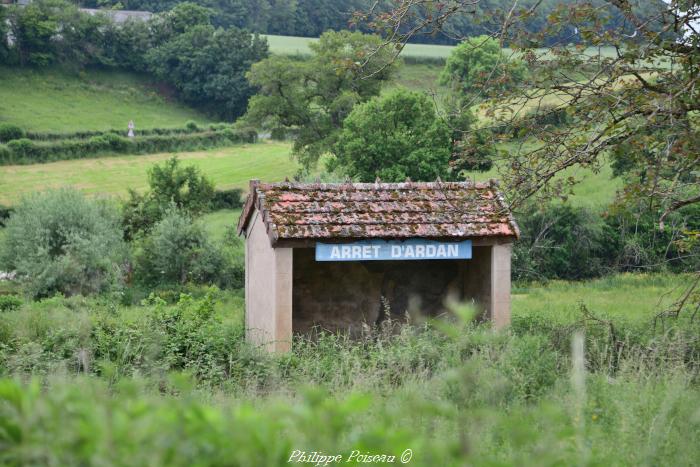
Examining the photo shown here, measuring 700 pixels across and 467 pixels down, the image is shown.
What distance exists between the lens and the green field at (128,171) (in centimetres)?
5641

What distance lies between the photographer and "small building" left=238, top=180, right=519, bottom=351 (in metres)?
13.3

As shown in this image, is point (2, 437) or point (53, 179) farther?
point (53, 179)

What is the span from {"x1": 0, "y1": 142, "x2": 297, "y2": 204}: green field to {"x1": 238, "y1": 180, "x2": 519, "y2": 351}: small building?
40.1m

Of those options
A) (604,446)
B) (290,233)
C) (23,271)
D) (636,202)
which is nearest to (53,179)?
(23,271)

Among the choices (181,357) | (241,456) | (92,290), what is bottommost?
(92,290)

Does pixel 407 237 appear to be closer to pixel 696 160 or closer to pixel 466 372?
pixel 696 160

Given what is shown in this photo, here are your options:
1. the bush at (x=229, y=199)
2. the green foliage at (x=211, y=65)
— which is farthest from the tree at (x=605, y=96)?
the green foliage at (x=211, y=65)

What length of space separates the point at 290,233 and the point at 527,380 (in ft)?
19.6

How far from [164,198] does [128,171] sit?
2122cm

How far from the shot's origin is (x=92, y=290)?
37312 mm

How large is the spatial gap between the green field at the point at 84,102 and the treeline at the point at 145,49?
148 centimetres

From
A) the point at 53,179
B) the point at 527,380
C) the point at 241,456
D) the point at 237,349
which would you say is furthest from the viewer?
the point at 53,179

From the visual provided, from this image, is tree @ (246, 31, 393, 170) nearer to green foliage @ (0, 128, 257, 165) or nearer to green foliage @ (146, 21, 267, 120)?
green foliage @ (0, 128, 257, 165)

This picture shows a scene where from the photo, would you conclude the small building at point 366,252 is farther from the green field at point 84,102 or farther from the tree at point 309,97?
the green field at point 84,102
